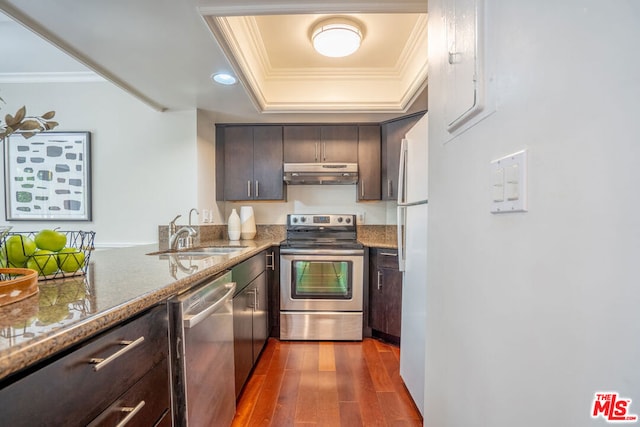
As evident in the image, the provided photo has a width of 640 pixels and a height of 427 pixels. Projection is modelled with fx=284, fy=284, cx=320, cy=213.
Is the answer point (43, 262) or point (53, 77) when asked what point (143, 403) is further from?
point (53, 77)

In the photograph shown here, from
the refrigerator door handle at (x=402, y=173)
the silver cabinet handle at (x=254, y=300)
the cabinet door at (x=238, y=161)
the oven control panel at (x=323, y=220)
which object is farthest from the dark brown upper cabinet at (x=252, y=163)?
the refrigerator door handle at (x=402, y=173)

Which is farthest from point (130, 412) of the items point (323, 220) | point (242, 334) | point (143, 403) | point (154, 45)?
point (323, 220)

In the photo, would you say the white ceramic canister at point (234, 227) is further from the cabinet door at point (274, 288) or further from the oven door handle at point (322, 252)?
the oven door handle at point (322, 252)

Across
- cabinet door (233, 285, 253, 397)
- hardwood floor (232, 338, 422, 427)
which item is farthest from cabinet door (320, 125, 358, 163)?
hardwood floor (232, 338, 422, 427)

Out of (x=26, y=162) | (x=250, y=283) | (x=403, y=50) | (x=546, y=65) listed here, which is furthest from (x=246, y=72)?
(x=26, y=162)

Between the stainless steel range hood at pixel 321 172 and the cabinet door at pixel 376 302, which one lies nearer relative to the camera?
the cabinet door at pixel 376 302

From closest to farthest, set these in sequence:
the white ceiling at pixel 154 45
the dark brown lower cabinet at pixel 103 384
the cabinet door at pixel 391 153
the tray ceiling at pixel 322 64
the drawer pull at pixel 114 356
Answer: the dark brown lower cabinet at pixel 103 384, the drawer pull at pixel 114 356, the white ceiling at pixel 154 45, the tray ceiling at pixel 322 64, the cabinet door at pixel 391 153

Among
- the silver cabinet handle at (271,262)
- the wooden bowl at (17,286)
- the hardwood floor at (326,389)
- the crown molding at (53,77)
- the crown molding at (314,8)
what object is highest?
the crown molding at (53,77)

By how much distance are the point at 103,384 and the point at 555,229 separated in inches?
→ 40.8

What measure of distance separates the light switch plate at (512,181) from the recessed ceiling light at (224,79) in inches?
71.0

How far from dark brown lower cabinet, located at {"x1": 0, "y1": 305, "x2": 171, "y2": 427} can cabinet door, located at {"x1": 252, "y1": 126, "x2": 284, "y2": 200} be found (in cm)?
214

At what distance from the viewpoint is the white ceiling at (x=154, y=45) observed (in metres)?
1.33

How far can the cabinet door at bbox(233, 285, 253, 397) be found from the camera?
165cm

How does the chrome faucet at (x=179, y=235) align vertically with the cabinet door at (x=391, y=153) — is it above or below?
below
